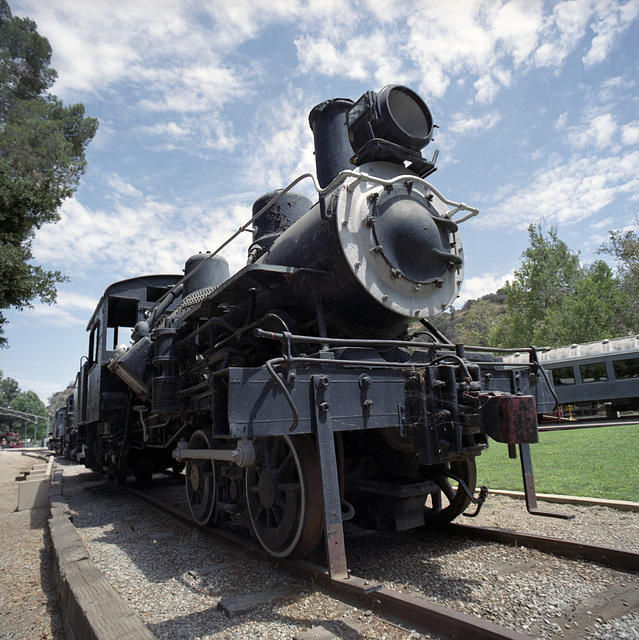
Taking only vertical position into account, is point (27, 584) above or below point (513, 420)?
below

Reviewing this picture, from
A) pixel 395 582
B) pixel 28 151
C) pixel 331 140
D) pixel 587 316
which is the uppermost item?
pixel 28 151

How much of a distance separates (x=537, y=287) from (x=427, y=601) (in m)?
28.1

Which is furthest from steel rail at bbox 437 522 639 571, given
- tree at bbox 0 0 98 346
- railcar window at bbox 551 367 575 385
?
railcar window at bbox 551 367 575 385

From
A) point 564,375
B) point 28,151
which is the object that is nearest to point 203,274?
point 28,151

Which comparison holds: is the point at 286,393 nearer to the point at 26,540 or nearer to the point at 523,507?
the point at 523,507

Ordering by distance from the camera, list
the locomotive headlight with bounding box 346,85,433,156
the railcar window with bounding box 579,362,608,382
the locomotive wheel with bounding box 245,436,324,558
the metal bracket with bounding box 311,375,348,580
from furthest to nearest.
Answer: the railcar window with bounding box 579,362,608,382 → the locomotive headlight with bounding box 346,85,433,156 → the locomotive wheel with bounding box 245,436,324,558 → the metal bracket with bounding box 311,375,348,580

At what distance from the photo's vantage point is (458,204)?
420 centimetres

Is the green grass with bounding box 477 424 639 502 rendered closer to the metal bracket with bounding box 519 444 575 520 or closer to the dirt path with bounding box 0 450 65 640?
the metal bracket with bounding box 519 444 575 520

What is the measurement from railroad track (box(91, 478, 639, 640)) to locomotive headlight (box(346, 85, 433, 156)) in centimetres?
323

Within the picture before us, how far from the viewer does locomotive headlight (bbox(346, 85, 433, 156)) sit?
4031 millimetres

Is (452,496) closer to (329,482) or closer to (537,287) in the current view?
(329,482)

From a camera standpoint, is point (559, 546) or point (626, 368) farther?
point (626, 368)

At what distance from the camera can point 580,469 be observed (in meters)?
6.79

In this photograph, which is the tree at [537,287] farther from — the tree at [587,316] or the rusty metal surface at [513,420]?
the rusty metal surface at [513,420]
